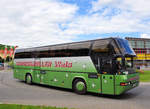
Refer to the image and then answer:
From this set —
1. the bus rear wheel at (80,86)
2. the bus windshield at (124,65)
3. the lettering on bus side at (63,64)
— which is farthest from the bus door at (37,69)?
the bus windshield at (124,65)

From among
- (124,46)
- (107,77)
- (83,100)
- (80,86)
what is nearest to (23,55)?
(80,86)

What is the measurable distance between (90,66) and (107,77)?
120 centimetres

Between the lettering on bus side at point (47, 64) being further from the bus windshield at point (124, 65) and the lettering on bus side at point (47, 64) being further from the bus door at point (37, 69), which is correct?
the bus windshield at point (124, 65)

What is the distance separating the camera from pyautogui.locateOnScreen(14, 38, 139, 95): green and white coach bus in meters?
7.68

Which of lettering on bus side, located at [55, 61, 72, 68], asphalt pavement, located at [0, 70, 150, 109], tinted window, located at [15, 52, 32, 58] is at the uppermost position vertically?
tinted window, located at [15, 52, 32, 58]

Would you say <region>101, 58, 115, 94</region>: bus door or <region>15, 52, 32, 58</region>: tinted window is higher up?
<region>15, 52, 32, 58</region>: tinted window

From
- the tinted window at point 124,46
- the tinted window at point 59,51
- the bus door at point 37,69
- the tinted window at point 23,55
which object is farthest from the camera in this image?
the tinted window at point 23,55

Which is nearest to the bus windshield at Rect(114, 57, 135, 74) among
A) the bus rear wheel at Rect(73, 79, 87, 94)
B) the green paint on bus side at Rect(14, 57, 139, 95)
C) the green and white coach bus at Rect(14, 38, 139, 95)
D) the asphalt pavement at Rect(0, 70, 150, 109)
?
the green and white coach bus at Rect(14, 38, 139, 95)

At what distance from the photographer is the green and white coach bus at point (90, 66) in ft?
25.2

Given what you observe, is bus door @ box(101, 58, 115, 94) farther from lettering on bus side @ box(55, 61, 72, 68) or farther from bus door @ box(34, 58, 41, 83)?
bus door @ box(34, 58, 41, 83)

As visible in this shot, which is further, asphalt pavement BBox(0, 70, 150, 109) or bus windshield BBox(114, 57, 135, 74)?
bus windshield BBox(114, 57, 135, 74)

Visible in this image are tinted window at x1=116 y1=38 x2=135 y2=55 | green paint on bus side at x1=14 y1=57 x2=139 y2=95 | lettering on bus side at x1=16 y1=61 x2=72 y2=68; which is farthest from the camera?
lettering on bus side at x1=16 y1=61 x2=72 y2=68

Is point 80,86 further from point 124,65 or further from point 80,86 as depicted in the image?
point 124,65

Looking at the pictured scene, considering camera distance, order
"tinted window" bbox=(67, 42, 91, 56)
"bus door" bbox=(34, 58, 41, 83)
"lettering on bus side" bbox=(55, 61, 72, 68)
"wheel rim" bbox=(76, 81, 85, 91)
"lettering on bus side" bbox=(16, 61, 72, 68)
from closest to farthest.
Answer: "tinted window" bbox=(67, 42, 91, 56) < "wheel rim" bbox=(76, 81, 85, 91) < "lettering on bus side" bbox=(55, 61, 72, 68) < "lettering on bus side" bbox=(16, 61, 72, 68) < "bus door" bbox=(34, 58, 41, 83)
